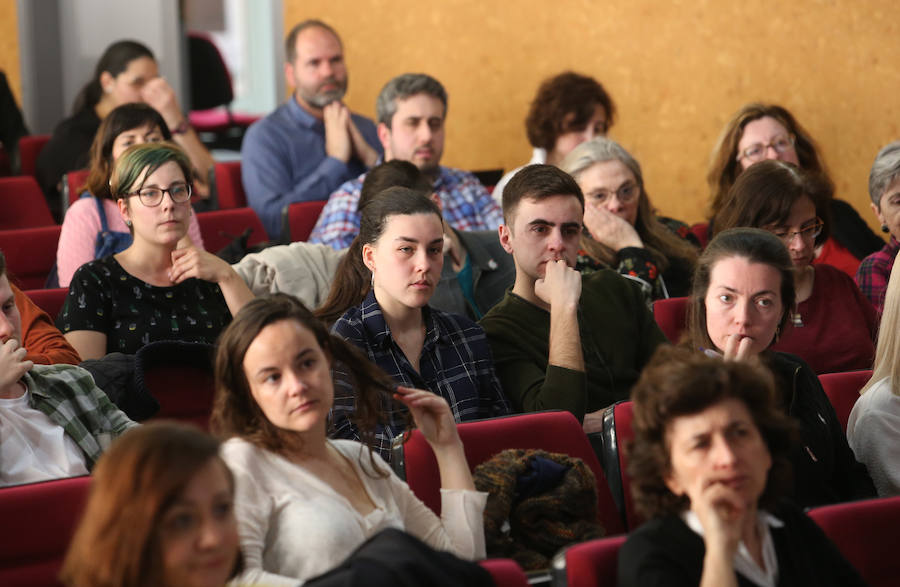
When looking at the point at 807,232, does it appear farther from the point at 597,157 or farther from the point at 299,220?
the point at 299,220

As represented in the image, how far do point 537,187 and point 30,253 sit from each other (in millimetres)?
1823

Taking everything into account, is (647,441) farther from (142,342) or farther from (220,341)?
(142,342)

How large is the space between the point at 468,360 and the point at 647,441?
1.07 m

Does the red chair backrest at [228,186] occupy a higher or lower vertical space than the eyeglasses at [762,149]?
lower

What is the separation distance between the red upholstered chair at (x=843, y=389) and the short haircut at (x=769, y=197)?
0.75m

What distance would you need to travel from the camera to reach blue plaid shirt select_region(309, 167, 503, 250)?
413 cm

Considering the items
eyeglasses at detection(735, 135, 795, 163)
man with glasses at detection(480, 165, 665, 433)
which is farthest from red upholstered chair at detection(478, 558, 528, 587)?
eyeglasses at detection(735, 135, 795, 163)

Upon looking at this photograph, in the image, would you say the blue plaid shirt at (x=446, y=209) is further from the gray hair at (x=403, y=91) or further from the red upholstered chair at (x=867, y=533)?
the red upholstered chair at (x=867, y=533)

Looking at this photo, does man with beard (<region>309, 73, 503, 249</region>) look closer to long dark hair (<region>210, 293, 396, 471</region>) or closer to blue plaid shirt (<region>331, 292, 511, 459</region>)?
blue plaid shirt (<region>331, 292, 511, 459</region>)

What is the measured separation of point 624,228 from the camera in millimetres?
3916

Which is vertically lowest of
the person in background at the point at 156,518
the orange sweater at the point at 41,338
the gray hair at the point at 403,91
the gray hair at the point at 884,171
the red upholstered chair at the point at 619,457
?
the red upholstered chair at the point at 619,457

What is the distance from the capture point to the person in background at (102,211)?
3.76m

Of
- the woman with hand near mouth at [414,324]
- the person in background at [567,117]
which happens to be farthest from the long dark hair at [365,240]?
the person in background at [567,117]

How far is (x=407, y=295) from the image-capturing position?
9.21 feet
